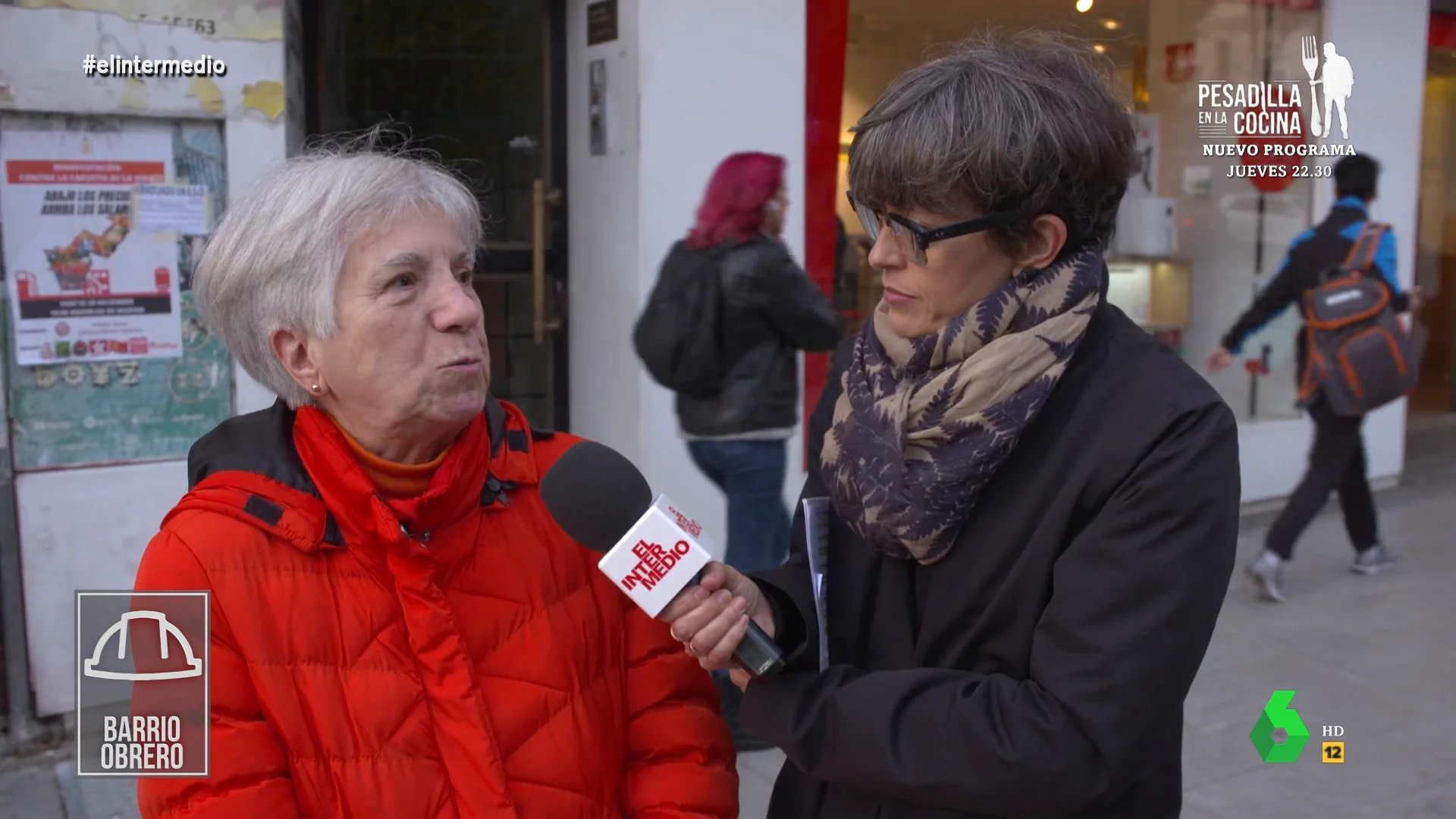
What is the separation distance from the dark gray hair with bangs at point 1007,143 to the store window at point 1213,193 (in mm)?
6118

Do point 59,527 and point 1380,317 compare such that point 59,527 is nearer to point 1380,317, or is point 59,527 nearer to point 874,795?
point 874,795

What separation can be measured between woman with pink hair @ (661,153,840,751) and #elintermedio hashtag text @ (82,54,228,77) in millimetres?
1654

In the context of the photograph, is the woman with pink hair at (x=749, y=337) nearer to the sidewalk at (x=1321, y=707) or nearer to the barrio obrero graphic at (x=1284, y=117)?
the sidewalk at (x=1321, y=707)

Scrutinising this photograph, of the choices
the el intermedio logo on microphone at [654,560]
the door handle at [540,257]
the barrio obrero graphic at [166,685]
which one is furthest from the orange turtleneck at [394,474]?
the door handle at [540,257]

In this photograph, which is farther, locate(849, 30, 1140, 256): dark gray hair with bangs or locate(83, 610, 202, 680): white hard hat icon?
locate(83, 610, 202, 680): white hard hat icon

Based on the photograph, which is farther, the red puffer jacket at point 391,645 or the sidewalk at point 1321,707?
the sidewalk at point 1321,707

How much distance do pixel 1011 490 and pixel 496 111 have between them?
4.74 metres

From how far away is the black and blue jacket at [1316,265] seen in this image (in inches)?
229

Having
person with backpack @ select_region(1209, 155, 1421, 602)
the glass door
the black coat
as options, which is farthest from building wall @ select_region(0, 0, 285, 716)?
person with backpack @ select_region(1209, 155, 1421, 602)

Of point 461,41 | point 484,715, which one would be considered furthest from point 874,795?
point 461,41

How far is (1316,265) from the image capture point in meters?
5.90

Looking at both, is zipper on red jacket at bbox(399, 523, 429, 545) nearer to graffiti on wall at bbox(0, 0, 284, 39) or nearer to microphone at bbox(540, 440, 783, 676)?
microphone at bbox(540, 440, 783, 676)

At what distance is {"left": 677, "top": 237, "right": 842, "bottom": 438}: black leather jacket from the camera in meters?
4.21

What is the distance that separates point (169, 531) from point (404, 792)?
0.47m
